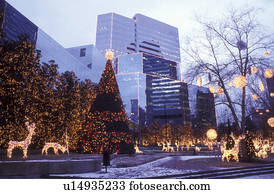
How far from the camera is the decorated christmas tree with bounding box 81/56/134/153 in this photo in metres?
14.5

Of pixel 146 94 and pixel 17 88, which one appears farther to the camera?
pixel 146 94

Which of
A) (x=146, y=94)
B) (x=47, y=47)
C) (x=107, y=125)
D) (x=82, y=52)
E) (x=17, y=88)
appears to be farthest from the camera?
(x=146, y=94)

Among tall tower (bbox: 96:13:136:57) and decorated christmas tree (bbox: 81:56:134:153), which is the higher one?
tall tower (bbox: 96:13:136:57)

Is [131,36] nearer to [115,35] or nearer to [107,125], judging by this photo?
[115,35]

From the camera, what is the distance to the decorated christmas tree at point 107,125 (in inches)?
570

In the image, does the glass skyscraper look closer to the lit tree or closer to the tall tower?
the tall tower

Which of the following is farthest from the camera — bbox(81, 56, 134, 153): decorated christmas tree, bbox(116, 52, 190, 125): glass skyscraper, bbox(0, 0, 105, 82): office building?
bbox(116, 52, 190, 125): glass skyscraper

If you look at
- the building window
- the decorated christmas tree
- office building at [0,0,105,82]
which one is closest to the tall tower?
office building at [0,0,105,82]

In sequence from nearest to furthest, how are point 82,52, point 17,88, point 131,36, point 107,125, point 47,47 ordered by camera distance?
point 17,88
point 107,125
point 47,47
point 82,52
point 131,36

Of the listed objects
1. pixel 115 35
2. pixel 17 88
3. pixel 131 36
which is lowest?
pixel 17 88

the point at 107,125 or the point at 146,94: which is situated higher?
the point at 146,94

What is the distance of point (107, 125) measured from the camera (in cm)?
1479

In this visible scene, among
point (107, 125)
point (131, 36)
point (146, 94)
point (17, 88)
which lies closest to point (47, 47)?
point (17, 88)

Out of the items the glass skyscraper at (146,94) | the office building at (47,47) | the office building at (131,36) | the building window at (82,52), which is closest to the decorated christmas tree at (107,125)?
the office building at (47,47)
